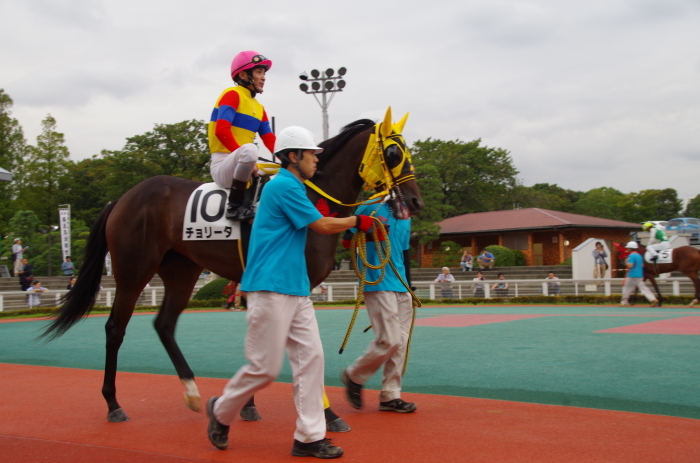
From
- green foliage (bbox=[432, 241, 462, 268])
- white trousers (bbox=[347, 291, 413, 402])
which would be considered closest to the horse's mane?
white trousers (bbox=[347, 291, 413, 402])

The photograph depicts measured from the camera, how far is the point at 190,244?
4422 millimetres

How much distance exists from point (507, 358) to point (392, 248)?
2709 mm

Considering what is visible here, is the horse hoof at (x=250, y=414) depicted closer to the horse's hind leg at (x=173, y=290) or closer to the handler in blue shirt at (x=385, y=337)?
the handler in blue shirt at (x=385, y=337)

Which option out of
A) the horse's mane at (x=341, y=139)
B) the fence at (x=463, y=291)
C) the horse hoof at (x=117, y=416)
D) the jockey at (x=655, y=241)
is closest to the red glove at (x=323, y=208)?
the horse's mane at (x=341, y=139)

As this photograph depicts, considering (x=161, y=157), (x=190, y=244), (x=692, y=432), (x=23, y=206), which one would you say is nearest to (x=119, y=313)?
(x=190, y=244)

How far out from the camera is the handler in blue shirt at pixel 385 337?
13.8 feet

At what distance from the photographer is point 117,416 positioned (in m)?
4.13

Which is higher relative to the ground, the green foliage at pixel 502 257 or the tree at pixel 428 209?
the tree at pixel 428 209

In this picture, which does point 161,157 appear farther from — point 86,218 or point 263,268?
point 263,268

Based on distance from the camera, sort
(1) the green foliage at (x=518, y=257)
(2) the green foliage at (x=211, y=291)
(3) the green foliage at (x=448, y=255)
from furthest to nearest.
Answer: (3) the green foliage at (x=448, y=255) → (1) the green foliage at (x=518, y=257) → (2) the green foliage at (x=211, y=291)

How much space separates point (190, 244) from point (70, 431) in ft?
4.76

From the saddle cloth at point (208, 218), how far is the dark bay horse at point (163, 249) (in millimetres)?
59

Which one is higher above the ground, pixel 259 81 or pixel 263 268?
pixel 259 81

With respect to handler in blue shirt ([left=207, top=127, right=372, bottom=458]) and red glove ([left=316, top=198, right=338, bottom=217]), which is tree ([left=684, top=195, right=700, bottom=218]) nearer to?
red glove ([left=316, top=198, right=338, bottom=217])
